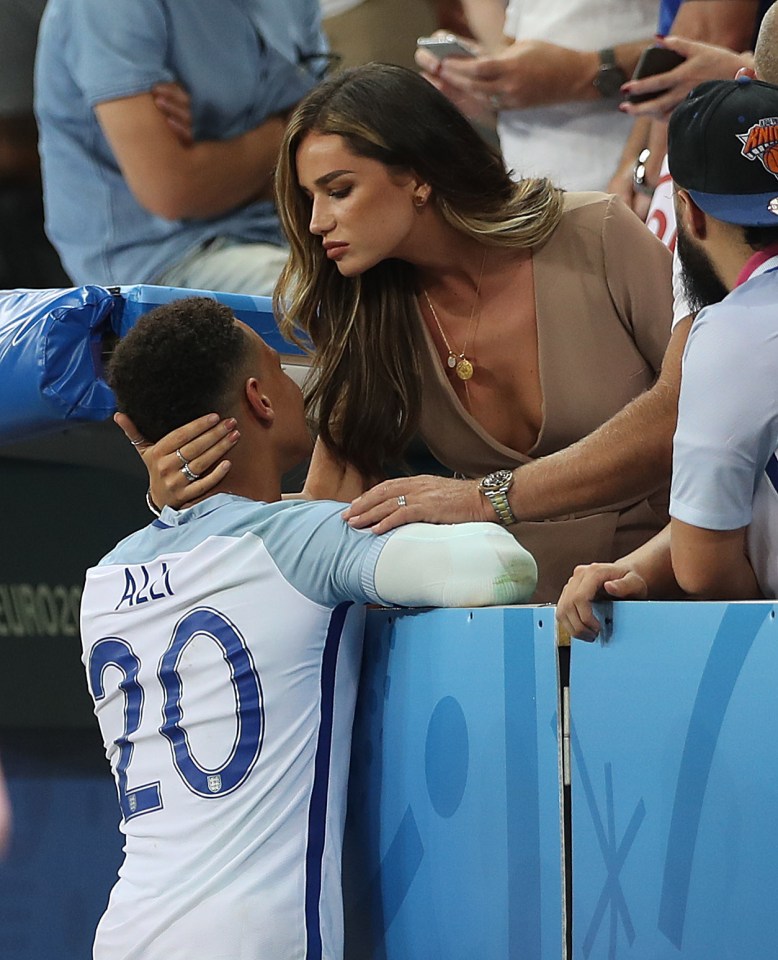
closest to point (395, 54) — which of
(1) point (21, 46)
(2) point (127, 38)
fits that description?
(1) point (21, 46)

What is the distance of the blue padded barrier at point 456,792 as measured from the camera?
132cm

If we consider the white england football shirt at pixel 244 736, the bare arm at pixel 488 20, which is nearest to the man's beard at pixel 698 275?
the white england football shirt at pixel 244 736

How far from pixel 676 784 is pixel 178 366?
812mm

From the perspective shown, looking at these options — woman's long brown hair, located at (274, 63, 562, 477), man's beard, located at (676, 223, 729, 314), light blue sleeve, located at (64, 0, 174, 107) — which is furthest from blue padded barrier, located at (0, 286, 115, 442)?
man's beard, located at (676, 223, 729, 314)

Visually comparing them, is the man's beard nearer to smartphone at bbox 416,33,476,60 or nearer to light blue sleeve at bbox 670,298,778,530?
light blue sleeve at bbox 670,298,778,530

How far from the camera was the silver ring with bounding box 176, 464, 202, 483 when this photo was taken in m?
1.66

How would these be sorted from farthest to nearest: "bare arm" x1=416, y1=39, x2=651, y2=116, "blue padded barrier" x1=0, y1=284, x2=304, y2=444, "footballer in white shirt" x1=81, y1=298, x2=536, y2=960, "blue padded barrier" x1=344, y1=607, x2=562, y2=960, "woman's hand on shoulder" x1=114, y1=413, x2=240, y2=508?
"bare arm" x1=416, y1=39, x2=651, y2=116
"blue padded barrier" x1=0, y1=284, x2=304, y2=444
"woman's hand on shoulder" x1=114, y1=413, x2=240, y2=508
"footballer in white shirt" x1=81, y1=298, x2=536, y2=960
"blue padded barrier" x1=344, y1=607, x2=562, y2=960

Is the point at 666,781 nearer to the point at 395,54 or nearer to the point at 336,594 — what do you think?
the point at 336,594

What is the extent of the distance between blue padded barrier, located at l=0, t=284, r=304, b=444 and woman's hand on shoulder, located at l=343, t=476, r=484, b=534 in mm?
718

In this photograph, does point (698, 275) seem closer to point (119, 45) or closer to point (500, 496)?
point (500, 496)

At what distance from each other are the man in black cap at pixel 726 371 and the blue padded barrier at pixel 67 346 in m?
1.17

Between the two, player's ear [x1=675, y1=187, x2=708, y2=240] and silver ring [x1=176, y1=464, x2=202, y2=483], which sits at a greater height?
player's ear [x1=675, y1=187, x2=708, y2=240]

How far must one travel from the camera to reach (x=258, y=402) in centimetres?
171

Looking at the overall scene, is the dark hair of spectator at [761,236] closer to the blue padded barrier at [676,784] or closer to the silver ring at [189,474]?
the blue padded barrier at [676,784]
